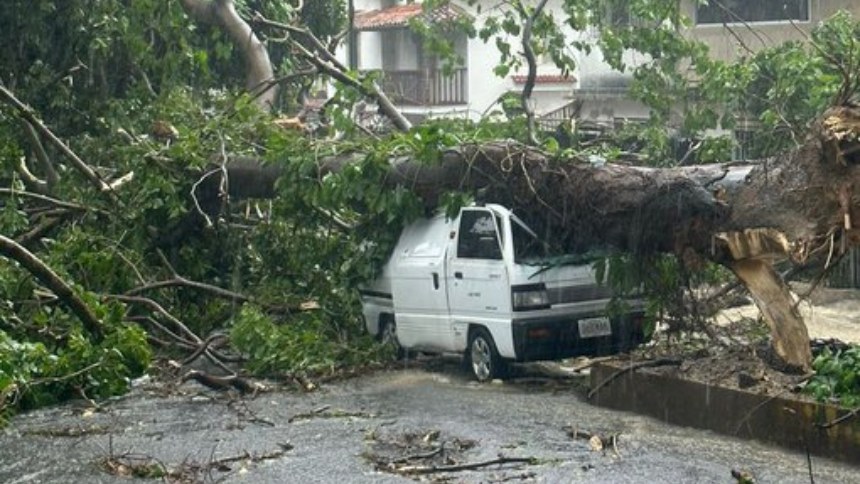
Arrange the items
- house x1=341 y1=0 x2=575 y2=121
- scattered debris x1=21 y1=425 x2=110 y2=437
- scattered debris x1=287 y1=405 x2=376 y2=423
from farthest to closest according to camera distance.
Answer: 1. house x1=341 y1=0 x2=575 y2=121
2. scattered debris x1=287 y1=405 x2=376 y2=423
3. scattered debris x1=21 y1=425 x2=110 y2=437

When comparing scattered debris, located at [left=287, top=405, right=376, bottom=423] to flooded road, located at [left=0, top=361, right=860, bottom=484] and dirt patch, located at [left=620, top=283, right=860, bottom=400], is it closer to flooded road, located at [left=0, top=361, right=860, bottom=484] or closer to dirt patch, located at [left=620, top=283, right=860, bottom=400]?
flooded road, located at [left=0, top=361, right=860, bottom=484]

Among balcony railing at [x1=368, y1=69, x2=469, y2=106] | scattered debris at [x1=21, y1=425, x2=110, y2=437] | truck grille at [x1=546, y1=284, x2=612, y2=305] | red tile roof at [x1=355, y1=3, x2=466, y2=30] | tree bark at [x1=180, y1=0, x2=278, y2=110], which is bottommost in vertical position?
scattered debris at [x1=21, y1=425, x2=110, y2=437]

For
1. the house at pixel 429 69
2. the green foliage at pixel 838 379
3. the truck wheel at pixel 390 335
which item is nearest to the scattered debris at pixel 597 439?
the green foliage at pixel 838 379

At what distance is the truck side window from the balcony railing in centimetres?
1928

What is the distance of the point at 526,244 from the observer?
1360cm

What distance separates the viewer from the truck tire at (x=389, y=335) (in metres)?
14.9

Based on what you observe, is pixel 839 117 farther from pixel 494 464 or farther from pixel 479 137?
pixel 479 137

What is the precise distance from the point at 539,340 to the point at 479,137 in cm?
225

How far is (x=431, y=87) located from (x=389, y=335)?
20896mm

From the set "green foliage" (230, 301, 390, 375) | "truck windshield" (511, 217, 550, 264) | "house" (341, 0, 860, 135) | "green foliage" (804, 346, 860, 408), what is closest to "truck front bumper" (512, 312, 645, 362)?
"truck windshield" (511, 217, 550, 264)

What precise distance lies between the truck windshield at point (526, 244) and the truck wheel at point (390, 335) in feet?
6.63

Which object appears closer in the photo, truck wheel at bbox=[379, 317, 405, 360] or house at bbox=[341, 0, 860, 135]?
truck wheel at bbox=[379, 317, 405, 360]

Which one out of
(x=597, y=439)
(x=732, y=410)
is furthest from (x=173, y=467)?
(x=732, y=410)

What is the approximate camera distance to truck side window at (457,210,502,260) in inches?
535
